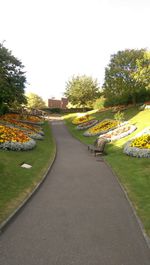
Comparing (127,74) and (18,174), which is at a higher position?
(127,74)

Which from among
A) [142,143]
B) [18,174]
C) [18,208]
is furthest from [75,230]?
[142,143]

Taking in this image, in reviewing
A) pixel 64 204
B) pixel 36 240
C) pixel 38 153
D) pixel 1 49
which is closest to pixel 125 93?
pixel 1 49

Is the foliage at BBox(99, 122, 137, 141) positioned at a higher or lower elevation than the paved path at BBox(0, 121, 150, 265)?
higher

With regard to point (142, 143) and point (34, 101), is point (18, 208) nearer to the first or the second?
point (142, 143)

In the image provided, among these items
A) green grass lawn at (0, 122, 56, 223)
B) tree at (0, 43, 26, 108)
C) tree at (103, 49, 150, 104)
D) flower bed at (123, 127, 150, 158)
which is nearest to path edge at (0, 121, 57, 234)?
green grass lawn at (0, 122, 56, 223)

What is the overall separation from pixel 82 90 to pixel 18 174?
64.2 metres

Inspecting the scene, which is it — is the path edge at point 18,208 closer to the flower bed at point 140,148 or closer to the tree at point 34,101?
the flower bed at point 140,148

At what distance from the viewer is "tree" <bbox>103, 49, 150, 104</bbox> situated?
151 ft

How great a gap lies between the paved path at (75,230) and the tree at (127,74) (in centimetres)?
3446

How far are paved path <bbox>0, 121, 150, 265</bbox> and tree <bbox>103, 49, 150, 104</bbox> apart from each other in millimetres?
34455

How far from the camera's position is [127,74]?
160ft

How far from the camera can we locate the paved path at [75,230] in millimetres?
7438

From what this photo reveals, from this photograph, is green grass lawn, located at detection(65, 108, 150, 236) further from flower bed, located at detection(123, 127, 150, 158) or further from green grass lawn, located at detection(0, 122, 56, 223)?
green grass lawn, located at detection(0, 122, 56, 223)

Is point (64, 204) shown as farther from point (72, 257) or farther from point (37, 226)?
point (72, 257)
